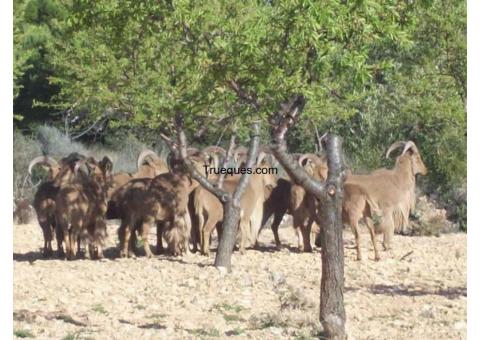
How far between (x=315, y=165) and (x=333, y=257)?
30.4 feet

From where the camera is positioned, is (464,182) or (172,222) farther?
(464,182)

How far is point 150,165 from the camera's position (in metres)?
21.4

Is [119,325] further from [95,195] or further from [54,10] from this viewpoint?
[54,10]

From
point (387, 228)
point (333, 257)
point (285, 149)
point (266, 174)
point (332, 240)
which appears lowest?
point (333, 257)

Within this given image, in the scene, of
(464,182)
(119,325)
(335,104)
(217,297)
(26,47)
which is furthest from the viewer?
(26,47)

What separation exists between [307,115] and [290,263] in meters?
2.56

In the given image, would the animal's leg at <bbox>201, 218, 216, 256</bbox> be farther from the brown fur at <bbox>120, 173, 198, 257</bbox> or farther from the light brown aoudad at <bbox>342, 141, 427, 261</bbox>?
the light brown aoudad at <bbox>342, 141, 427, 261</bbox>

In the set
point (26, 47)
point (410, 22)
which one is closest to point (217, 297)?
point (410, 22)

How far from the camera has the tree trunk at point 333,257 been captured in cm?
1112

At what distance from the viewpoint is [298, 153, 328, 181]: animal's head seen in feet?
64.7

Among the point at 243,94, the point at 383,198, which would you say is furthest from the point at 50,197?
the point at 243,94

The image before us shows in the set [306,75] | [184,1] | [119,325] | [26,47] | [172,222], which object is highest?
[26,47]

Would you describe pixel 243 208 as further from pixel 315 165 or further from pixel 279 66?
pixel 279 66

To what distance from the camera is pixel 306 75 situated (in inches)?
452
